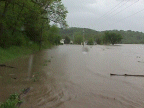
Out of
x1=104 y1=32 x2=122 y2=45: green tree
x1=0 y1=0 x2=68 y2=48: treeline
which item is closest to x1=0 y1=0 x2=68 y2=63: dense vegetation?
x1=0 y1=0 x2=68 y2=48: treeline

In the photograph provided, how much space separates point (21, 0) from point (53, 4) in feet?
37.2

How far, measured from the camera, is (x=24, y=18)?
65.4 feet

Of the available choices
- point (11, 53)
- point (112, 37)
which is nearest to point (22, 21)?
point (11, 53)

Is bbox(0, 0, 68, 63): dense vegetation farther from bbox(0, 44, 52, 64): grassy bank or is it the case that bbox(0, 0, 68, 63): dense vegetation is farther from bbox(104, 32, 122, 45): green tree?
bbox(104, 32, 122, 45): green tree

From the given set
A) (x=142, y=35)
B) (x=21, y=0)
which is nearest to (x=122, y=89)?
(x=21, y=0)

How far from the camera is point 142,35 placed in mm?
173625

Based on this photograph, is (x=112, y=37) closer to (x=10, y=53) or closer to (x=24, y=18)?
(x=24, y=18)

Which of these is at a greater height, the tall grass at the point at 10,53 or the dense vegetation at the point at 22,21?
the dense vegetation at the point at 22,21

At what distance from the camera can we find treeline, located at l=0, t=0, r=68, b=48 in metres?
16.2

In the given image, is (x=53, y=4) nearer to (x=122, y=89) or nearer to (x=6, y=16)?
(x=6, y=16)

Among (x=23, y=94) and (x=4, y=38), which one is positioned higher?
(x=4, y=38)

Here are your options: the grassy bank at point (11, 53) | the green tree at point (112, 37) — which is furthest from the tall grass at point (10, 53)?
the green tree at point (112, 37)

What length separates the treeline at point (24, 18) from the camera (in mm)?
16191

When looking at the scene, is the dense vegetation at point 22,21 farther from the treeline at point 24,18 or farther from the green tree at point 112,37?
the green tree at point 112,37
